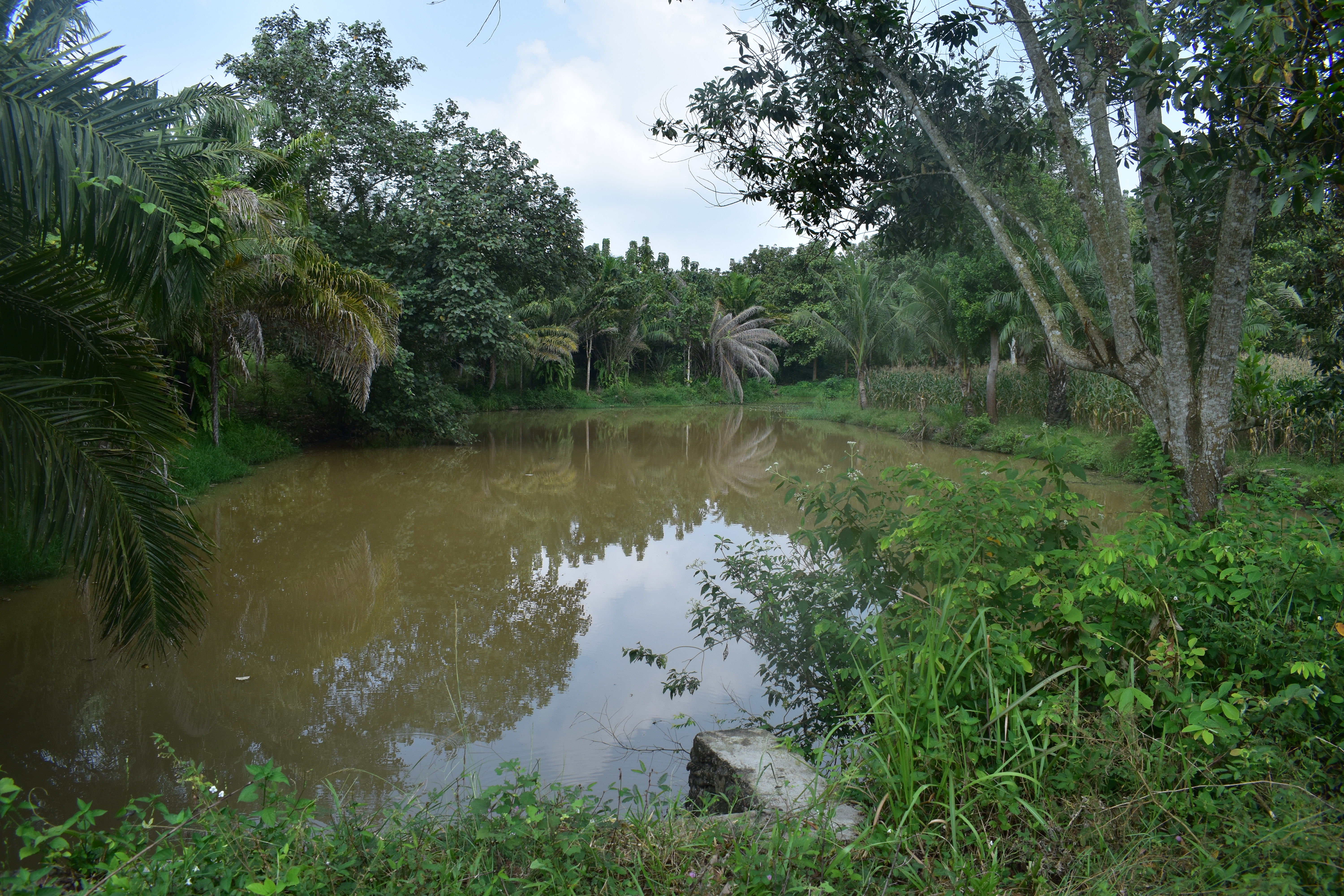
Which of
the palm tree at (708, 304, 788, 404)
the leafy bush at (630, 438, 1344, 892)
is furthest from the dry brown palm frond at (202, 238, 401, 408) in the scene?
the palm tree at (708, 304, 788, 404)

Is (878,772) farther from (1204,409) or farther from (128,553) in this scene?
(128,553)

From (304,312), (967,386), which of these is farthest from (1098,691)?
(967,386)

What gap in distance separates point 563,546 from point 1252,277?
15620 millimetres

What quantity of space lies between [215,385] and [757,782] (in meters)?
11.6

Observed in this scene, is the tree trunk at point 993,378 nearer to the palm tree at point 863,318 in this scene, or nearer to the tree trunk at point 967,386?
the tree trunk at point 967,386

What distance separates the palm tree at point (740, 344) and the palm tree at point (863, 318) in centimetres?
434

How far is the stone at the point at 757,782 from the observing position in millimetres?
2383

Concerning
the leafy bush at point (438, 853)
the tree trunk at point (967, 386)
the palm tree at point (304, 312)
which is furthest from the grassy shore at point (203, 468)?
the tree trunk at point (967, 386)

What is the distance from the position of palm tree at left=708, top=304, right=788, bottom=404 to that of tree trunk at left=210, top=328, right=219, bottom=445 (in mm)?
22569

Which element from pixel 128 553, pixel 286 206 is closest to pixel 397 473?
pixel 286 206

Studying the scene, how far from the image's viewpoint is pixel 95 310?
3691 mm

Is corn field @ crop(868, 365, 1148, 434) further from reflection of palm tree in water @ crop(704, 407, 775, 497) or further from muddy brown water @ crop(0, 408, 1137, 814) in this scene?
muddy brown water @ crop(0, 408, 1137, 814)

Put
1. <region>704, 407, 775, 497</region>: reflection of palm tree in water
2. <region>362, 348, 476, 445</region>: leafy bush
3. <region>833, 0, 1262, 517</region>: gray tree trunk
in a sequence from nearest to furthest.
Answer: <region>833, 0, 1262, 517</region>: gray tree trunk, <region>704, 407, 775, 497</region>: reflection of palm tree in water, <region>362, 348, 476, 445</region>: leafy bush

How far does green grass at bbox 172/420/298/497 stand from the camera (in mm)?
9906
